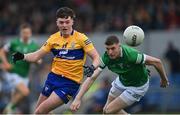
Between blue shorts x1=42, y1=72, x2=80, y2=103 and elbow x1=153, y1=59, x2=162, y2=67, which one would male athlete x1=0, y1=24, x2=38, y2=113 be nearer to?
blue shorts x1=42, y1=72, x2=80, y2=103

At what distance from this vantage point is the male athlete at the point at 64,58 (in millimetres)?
12992

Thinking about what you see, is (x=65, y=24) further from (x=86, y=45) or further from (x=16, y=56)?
(x=16, y=56)

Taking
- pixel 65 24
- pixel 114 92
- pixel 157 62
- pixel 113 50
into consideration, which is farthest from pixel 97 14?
pixel 113 50

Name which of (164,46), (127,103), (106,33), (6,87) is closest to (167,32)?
(164,46)

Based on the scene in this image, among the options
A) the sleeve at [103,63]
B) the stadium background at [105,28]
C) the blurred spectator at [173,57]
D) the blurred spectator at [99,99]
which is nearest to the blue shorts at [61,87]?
the sleeve at [103,63]

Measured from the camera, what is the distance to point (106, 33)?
2430 cm

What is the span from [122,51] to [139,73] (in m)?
0.62

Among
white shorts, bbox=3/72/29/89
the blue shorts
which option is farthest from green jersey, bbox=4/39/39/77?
the blue shorts

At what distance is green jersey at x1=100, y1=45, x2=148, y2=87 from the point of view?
502 inches

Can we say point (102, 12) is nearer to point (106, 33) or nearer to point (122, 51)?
point (106, 33)

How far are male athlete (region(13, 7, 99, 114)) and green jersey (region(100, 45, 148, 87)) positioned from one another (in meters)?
0.28

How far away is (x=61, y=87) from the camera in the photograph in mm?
13148

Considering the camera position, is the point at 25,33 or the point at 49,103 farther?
the point at 25,33

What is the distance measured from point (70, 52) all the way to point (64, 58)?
157 millimetres
